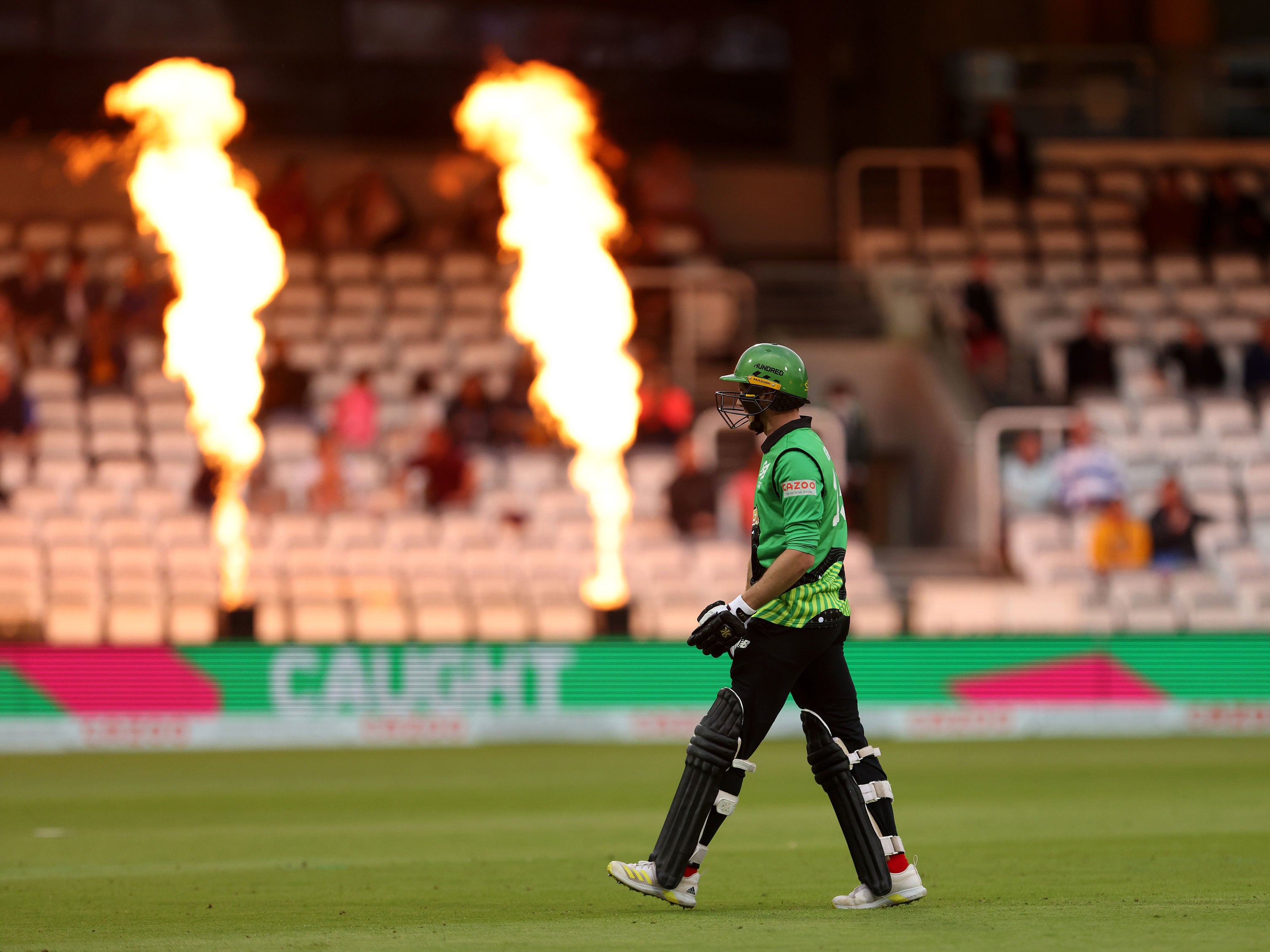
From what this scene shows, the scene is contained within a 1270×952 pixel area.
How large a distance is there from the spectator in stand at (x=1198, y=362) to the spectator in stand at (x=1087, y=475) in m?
2.95

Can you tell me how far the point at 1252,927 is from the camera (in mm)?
5949

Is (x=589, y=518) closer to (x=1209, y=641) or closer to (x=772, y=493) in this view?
(x=1209, y=641)

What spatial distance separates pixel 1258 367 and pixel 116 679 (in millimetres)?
12646

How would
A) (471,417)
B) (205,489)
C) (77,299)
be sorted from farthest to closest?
1. (77,299)
2. (471,417)
3. (205,489)

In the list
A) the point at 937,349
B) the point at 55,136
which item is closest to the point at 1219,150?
the point at 937,349

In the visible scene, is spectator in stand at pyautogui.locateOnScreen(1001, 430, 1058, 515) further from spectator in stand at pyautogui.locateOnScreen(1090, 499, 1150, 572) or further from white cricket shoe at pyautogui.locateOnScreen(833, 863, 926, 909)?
white cricket shoe at pyautogui.locateOnScreen(833, 863, 926, 909)

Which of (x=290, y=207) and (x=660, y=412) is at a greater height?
(x=290, y=207)

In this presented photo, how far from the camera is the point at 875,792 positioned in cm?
652

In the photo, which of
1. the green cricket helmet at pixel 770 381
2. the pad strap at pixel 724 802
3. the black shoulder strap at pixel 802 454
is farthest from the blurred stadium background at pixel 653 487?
the green cricket helmet at pixel 770 381

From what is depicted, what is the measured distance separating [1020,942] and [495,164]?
18.7 metres

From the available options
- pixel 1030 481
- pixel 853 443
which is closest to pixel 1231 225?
pixel 1030 481

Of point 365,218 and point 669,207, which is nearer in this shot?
point 365,218

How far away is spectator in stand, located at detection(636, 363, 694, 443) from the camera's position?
18.9 m

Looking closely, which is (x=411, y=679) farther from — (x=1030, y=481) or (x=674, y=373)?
(x=674, y=373)
